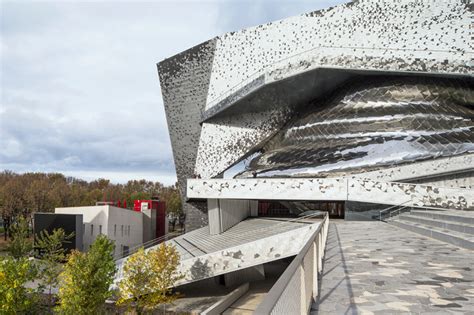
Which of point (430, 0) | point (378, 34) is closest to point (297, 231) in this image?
point (378, 34)

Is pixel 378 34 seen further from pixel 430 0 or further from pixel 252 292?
pixel 252 292


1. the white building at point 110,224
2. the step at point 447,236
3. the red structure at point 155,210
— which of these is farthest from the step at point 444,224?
the red structure at point 155,210

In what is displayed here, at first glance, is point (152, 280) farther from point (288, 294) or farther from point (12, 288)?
point (288, 294)

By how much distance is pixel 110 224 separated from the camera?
30.4m

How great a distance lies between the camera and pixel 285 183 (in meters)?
18.2

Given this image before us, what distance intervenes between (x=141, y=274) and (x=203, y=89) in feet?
53.7

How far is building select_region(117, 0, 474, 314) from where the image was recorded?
16.8 metres

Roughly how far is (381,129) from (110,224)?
69.5ft

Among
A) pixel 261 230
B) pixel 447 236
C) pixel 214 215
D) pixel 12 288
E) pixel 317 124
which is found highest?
pixel 317 124

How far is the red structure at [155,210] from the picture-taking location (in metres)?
40.8

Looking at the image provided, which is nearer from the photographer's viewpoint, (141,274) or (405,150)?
(141,274)

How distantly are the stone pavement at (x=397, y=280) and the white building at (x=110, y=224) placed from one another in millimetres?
24954

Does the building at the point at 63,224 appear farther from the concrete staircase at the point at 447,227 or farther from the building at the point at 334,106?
the concrete staircase at the point at 447,227

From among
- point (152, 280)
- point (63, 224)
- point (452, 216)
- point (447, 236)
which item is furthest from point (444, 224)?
point (63, 224)
